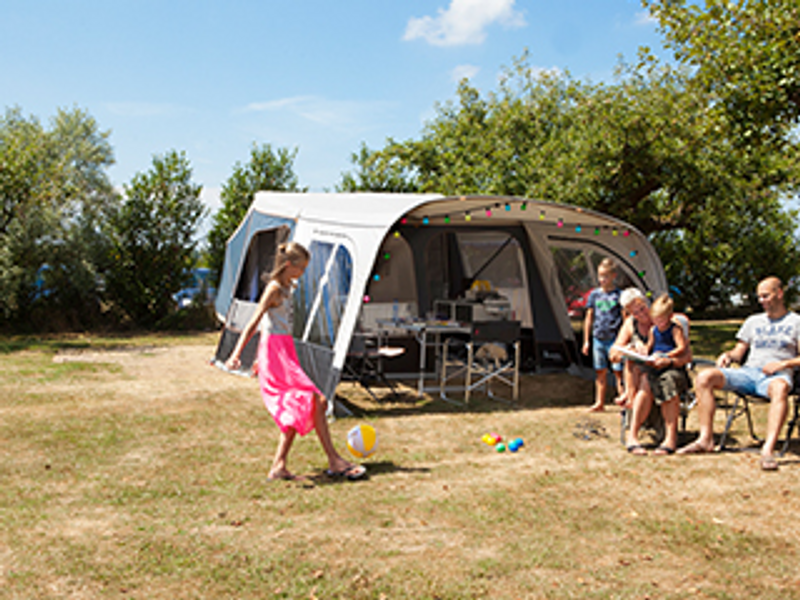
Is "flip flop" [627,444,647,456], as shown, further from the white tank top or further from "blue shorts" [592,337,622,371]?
the white tank top

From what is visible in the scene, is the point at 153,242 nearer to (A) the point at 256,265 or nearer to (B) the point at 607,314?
(A) the point at 256,265

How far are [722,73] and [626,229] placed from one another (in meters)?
2.92

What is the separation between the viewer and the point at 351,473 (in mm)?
4500

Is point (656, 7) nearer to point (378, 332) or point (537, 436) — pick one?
point (378, 332)

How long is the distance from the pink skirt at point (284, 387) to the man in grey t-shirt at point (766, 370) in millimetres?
2725

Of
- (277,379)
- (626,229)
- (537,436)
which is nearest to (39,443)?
(277,379)

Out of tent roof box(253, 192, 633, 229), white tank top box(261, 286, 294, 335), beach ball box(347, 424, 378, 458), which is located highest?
tent roof box(253, 192, 633, 229)

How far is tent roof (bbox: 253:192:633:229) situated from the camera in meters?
6.77

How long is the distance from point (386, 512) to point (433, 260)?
589 cm

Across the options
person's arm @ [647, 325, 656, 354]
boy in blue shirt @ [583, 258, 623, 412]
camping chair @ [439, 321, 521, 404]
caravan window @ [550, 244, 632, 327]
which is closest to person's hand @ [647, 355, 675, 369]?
person's arm @ [647, 325, 656, 354]

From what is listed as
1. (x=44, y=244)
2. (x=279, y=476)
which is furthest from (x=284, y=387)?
(x=44, y=244)

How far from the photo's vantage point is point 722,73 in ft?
30.2

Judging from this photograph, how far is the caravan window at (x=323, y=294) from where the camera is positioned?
6633 mm

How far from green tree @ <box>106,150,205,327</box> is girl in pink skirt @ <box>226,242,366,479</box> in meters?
10.2
